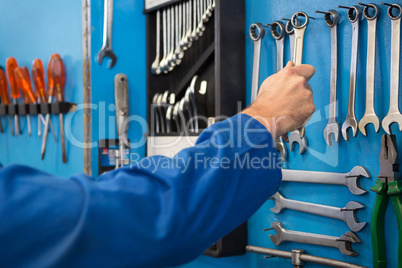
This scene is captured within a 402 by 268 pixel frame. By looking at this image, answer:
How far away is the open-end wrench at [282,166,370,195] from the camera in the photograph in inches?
51.8

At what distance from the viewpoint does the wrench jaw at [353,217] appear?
131 centimetres

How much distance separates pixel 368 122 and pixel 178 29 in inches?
38.4

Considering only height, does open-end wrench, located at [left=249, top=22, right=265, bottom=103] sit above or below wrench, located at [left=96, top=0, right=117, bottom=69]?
below

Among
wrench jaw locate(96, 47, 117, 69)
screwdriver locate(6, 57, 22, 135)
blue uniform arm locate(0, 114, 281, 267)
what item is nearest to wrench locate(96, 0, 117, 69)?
wrench jaw locate(96, 47, 117, 69)

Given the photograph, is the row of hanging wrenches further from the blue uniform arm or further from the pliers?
the blue uniform arm

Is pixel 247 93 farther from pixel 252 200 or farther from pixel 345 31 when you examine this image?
pixel 252 200

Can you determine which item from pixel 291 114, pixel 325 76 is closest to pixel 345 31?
pixel 325 76

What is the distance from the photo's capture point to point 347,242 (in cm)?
135

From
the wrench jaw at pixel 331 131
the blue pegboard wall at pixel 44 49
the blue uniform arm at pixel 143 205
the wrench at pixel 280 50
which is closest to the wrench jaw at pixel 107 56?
the blue pegboard wall at pixel 44 49

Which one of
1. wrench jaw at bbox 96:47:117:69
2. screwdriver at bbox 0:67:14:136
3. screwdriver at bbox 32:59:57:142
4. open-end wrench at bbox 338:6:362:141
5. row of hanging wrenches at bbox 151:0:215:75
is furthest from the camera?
screwdriver at bbox 0:67:14:136

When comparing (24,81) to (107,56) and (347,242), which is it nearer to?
(107,56)

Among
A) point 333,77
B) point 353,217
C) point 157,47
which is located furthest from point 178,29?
point 353,217

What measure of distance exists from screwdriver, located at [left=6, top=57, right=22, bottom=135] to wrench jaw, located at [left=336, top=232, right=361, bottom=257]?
176 centimetres

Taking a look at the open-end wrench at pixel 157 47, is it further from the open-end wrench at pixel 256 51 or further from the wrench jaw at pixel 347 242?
the wrench jaw at pixel 347 242
